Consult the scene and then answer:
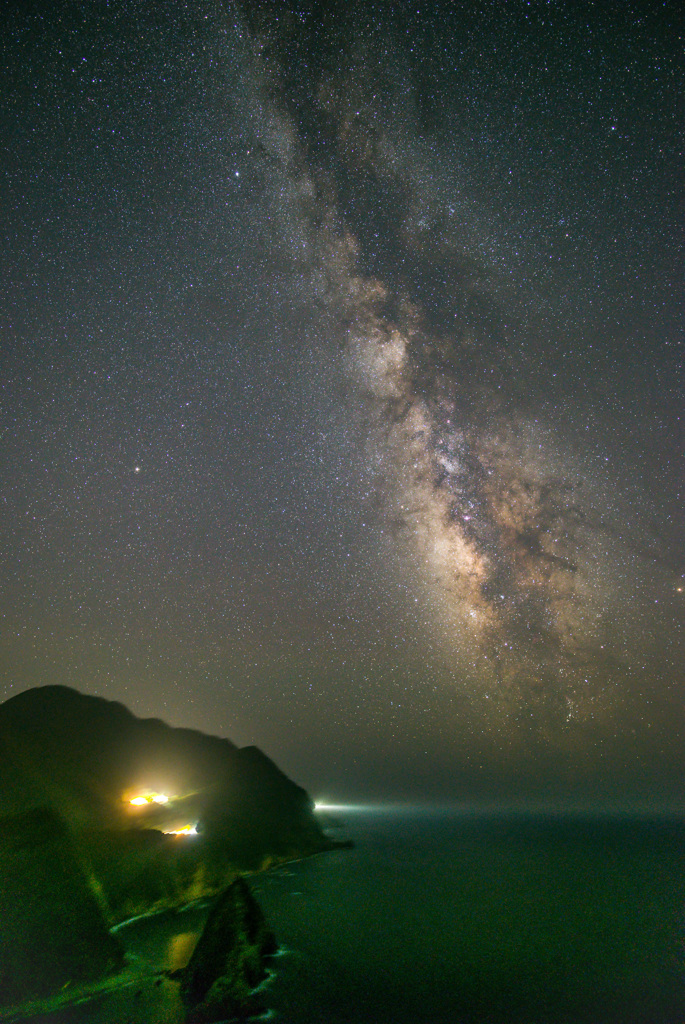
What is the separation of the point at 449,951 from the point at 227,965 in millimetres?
11103

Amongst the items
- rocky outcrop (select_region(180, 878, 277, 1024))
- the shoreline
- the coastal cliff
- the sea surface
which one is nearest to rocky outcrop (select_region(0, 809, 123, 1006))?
the coastal cliff

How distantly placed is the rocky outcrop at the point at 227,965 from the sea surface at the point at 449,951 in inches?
22.4

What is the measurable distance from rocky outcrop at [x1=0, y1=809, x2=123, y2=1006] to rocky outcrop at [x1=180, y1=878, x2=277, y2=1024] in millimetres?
2936

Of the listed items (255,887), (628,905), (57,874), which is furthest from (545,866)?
(57,874)

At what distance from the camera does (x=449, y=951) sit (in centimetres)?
2250

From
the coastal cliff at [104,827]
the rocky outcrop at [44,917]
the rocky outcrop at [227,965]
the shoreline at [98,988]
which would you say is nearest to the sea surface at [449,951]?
the shoreline at [98,988]

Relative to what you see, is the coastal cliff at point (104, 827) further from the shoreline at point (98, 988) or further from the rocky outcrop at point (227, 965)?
the rocky outcrop at point (227, 965)

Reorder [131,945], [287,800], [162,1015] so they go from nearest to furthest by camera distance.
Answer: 1. [162,1015]
2. [131,945]
3. [287,800]

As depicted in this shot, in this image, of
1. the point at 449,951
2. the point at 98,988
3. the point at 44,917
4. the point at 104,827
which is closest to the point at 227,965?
the point at 98,988

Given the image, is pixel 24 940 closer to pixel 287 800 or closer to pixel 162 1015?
pixel 162 1015

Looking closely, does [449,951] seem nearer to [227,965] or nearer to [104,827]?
[227,965]

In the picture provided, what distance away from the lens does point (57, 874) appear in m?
17.1

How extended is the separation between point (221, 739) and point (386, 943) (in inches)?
2074

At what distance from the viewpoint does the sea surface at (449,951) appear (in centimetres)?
1537
